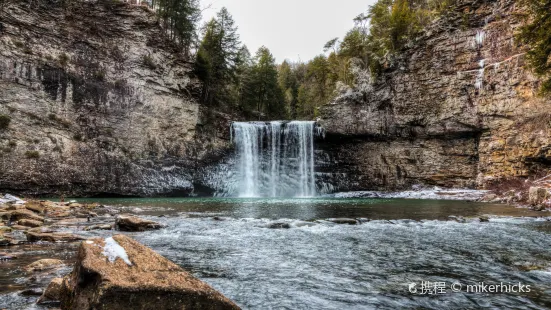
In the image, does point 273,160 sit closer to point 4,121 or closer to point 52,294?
point 4,121

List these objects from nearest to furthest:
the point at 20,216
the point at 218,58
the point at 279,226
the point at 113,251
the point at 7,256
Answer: the point at 113,251, the point at 7,256, the point at 20,216, the point at 279,226, the point at 218,58

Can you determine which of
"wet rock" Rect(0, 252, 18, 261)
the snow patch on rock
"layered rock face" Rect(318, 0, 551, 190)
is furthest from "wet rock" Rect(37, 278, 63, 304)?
"layered rock face" Rect(318, 0, 551, 190)

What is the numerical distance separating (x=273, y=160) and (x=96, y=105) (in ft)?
58.5

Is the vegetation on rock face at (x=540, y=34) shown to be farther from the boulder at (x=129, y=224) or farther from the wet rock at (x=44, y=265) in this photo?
the wet rock at (x=44, y=265)

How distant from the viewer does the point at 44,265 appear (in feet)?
16.0

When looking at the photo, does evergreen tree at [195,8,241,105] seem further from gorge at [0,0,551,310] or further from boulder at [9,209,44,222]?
boulder at [9,209,44,222]

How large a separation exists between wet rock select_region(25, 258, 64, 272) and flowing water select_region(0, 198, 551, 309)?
15 cm

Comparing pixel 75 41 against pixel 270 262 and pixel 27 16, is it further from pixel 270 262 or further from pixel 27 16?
pixel 270 262

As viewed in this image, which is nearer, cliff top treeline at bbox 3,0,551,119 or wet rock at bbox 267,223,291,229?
wet rock at bbox 267,223,291,229

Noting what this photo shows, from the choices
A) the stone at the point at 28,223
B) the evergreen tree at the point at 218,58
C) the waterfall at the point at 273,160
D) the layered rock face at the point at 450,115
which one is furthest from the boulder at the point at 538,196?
the evergreen tree at the point at 218,58

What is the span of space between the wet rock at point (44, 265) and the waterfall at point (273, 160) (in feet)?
93.5

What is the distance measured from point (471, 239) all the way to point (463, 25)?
28387mm

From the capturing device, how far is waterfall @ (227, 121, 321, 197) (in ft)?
111

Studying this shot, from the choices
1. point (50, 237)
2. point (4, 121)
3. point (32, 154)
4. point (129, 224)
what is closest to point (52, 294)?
point (50, 237)
